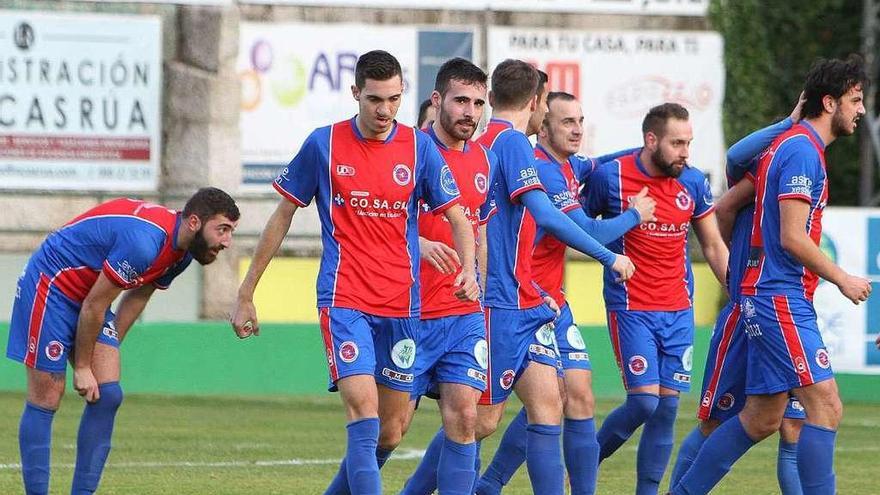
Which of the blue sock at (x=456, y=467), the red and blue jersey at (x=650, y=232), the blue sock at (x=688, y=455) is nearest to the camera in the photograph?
the blue sock at (x=456, y=467)

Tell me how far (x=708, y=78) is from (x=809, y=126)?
14922mm

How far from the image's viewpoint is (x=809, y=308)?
27.7 ft

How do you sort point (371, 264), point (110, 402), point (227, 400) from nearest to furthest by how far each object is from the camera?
point (371, 264) → point (110, 402) → point (227, 400)

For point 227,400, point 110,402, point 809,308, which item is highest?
point 809,308

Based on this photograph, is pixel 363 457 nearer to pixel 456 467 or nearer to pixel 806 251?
pixel 456 467

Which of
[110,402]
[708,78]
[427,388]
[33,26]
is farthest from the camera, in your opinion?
[708,78]

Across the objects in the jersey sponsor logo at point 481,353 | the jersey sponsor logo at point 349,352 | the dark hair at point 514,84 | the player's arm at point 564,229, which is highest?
the dark hair at point 514,84

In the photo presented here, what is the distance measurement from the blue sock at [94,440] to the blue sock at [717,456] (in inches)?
115

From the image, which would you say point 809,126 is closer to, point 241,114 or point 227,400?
point 227,400

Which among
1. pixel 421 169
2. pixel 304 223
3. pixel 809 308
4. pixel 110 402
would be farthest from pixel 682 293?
pixel 304 223

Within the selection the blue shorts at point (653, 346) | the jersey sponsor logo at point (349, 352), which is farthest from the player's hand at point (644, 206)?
the jersey sponsor logo at point (349, 352)

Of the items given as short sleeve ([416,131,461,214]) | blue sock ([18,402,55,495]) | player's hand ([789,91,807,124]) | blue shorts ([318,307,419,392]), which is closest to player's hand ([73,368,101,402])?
blue sock ([18,402,55,495])

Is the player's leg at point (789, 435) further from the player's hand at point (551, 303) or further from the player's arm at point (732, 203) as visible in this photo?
the player's hand at point (551, 303)

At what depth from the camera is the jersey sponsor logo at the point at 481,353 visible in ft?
28.0
